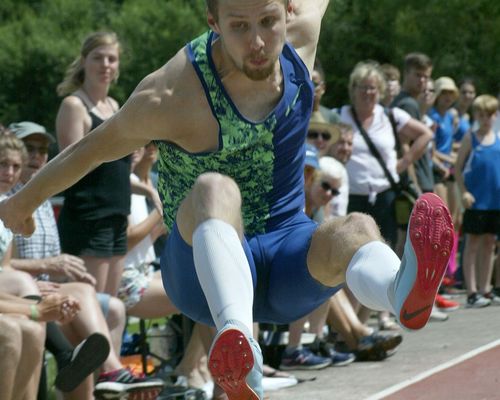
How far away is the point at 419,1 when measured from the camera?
25766mm

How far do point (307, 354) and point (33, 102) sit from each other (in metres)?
24.0

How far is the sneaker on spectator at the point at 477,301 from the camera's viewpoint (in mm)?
10783

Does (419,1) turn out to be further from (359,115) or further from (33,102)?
(359,115)

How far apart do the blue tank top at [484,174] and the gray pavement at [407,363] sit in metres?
1.37

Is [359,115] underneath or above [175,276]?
above

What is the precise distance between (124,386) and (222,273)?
2333 millimetres

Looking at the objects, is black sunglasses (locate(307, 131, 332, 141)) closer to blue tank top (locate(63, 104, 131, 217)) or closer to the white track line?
the white track line

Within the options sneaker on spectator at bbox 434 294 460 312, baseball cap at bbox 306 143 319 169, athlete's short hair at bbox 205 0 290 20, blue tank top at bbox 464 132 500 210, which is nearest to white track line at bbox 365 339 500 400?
baseball cap at bbox 306 143 319 169

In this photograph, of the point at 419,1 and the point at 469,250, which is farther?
the point at 419,1

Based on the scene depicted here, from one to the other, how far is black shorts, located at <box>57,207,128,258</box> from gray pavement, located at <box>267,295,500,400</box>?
127cm

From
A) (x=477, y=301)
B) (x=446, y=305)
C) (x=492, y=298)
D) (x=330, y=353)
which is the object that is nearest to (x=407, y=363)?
(x=330, y=353)

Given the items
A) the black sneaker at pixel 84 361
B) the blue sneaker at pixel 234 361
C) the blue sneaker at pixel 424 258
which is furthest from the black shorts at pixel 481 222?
the blue sneaker at pixel 234 361

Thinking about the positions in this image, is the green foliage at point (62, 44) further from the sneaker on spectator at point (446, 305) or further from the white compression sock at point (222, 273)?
the white compression sock at point (222, 273)

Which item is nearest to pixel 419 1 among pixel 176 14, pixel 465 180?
pixel 176 14
